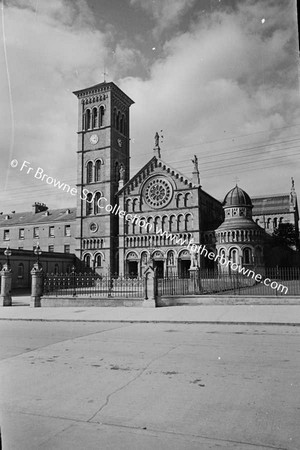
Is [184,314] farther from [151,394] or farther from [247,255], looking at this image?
[247,255]

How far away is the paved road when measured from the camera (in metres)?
4.62

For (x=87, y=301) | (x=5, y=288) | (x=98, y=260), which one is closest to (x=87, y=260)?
(x=98, y=260)

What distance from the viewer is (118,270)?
53.3 metres

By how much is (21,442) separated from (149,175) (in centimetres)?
4979

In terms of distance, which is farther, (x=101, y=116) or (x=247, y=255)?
(x=101, y=116)

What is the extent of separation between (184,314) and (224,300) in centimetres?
411

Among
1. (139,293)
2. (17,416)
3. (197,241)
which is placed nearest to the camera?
(17,416)

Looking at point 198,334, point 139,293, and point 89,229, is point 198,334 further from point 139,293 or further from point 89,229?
point 89,229

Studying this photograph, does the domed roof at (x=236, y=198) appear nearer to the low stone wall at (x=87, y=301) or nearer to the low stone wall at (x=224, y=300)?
the low stone wall at (x=224, y=300)

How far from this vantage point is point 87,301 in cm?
2292

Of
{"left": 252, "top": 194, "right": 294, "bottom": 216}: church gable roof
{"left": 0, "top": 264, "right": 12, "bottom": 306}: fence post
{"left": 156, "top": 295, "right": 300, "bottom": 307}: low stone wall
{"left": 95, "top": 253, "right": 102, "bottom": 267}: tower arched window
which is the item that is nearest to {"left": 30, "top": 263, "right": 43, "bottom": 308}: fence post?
{"left": 0, "top": 264, "right": 12, "bottom": 306}: fence post

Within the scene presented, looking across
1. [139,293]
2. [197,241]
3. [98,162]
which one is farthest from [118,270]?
[139,293]

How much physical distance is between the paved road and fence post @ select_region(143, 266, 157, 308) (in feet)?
32.8

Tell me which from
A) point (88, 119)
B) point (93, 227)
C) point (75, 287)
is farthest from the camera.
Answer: point (88, 119)
